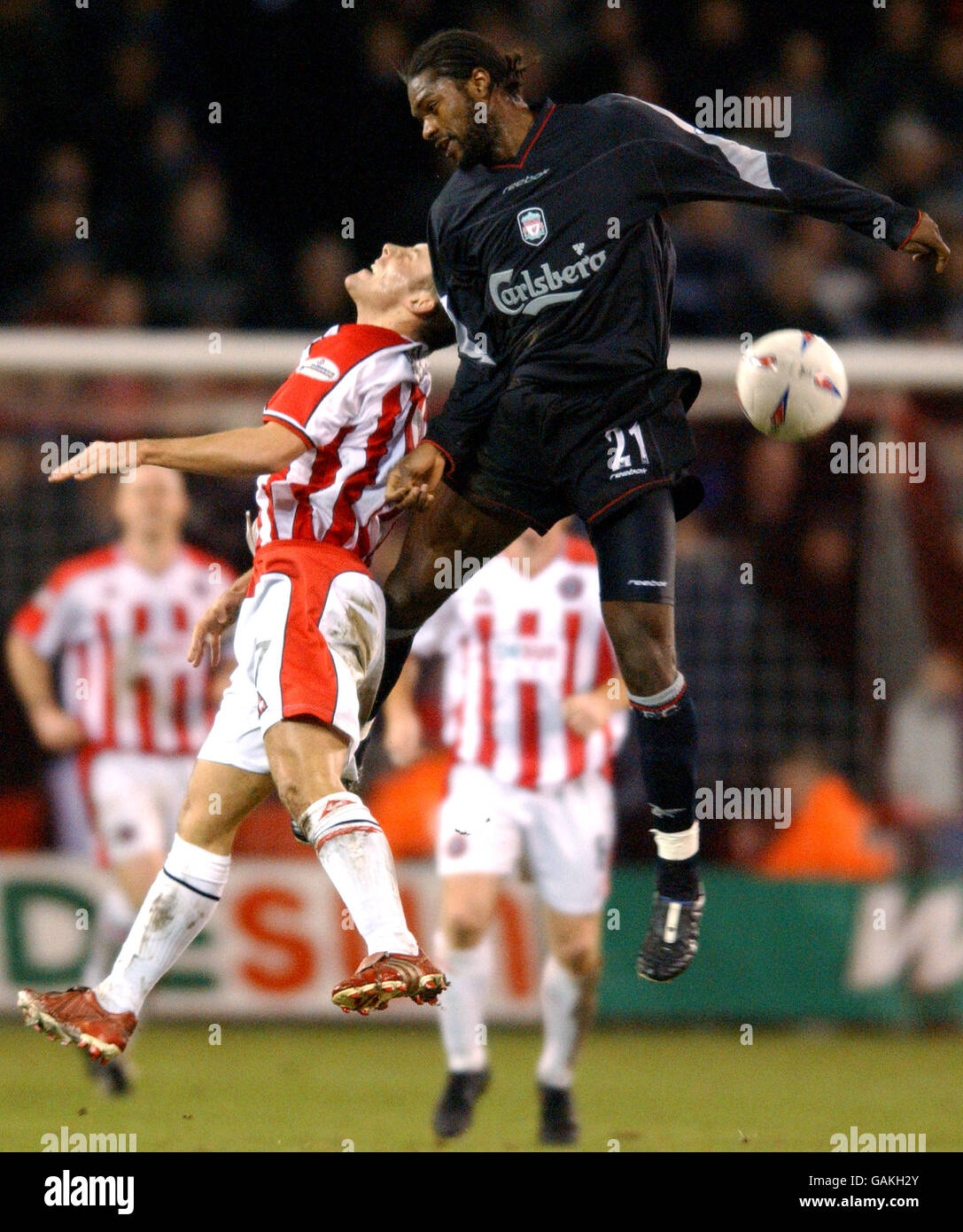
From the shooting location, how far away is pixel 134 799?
25.6ft

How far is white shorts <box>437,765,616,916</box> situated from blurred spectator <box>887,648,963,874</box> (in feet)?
8.60

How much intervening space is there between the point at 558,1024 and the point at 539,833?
0.75 metres

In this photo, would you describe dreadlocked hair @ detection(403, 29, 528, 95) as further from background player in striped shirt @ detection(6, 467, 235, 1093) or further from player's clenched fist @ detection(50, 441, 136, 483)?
background player in striped shirt @ detection(6, 467, 235, 1093)

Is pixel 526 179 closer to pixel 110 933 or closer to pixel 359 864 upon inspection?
pixel 359 864

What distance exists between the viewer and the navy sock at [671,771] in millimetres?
5008

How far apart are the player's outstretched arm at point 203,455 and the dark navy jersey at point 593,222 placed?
0.68 meters

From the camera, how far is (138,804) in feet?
25.6

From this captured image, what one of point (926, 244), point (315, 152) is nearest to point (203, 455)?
point (926, 244)

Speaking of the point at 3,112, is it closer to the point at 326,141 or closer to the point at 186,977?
the point at 326,141

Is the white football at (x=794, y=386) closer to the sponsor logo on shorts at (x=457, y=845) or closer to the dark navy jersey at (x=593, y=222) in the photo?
the dark navy jersey at (x=593, y=222)

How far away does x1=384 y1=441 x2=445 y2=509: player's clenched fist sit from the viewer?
4.89m

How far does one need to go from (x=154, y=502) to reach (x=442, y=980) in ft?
13.7

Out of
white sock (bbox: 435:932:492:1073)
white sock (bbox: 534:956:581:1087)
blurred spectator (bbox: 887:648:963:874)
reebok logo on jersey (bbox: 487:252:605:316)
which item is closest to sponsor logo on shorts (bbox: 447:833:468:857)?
white sock (bbox: 435:932:492:1073)

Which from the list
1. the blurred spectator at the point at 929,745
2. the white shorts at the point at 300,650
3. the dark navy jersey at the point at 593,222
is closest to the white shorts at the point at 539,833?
A: the white shorts at the point at 300,650
